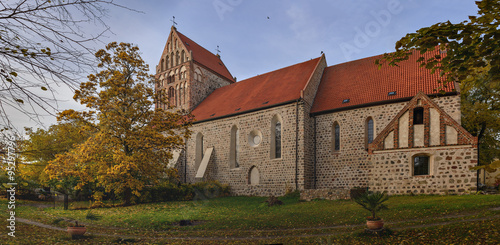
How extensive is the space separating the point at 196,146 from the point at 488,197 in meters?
19.9

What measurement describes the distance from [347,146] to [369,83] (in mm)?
4589

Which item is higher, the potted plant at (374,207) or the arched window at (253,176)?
the potted plant at (374,207)

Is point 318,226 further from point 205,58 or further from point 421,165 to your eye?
point 205,58

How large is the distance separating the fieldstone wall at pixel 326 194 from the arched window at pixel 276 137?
5.21 meters

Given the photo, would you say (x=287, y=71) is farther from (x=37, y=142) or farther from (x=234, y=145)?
(x=37, y=142)

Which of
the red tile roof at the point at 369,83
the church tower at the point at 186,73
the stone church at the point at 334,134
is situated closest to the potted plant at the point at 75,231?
the stone church at the point at 334,134

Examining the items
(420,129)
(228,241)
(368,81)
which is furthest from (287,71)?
(228,241)

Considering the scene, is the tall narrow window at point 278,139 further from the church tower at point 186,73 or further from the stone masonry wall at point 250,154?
the church tower at point 186,73

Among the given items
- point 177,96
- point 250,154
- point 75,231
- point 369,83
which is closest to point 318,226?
point 75,231

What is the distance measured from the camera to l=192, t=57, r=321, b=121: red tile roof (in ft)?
72.7

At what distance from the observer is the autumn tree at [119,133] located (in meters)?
16.1

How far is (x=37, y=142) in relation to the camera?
22.1 m

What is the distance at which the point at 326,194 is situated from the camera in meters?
15.6

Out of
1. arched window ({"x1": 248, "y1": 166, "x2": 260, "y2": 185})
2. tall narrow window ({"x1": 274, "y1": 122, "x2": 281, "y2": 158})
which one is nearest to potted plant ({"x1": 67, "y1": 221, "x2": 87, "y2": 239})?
arched window ({"x1": 248, "y1": 166, "x2": 260, "y2": 185})
